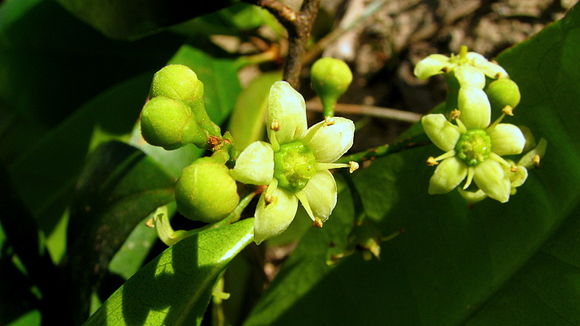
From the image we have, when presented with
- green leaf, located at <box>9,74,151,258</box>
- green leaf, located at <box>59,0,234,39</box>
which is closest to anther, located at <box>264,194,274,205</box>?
green leaf, located at <box>59,0,234,39</box>

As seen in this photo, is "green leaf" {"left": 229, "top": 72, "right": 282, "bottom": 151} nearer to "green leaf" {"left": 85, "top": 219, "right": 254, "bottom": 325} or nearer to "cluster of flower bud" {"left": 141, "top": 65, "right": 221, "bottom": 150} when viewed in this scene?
"cluster of flower bud" {"left": 141, "top": 65, "right": 221, "bottom": 150}

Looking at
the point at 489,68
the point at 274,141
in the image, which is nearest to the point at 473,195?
the point at 489,68

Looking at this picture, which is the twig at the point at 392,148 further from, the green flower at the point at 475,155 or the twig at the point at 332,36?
the twig at the point at 332,36

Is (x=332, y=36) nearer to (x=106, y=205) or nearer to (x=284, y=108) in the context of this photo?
(x=106, y=205)

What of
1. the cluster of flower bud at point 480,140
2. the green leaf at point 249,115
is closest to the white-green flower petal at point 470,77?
the cluster of flower bud at point 480,140

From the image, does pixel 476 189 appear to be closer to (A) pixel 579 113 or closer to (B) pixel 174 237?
(A) pixel 579 113
